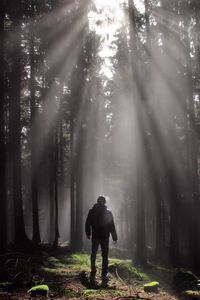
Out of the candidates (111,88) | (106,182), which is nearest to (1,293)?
(111,88)

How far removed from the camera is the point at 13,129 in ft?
59.3

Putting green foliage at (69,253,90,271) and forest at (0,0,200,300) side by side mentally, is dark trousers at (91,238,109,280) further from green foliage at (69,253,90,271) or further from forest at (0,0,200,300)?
green foliage at (69,253,90,271)

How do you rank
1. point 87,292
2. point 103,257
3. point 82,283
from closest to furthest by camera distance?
point 87,292, point 82,283, point 103,257

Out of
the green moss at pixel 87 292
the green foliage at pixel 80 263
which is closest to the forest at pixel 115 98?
the green foliage at pixel 80 263

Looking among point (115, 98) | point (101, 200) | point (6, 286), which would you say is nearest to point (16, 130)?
point (115, 98)

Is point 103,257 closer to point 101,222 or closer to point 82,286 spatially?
point 101,222

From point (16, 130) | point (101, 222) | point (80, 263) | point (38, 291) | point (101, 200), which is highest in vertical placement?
point (16, 130)

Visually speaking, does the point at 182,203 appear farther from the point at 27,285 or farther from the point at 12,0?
the point at 27,285

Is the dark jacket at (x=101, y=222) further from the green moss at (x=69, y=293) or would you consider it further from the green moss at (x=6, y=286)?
the green moss at (x=6, y=286)

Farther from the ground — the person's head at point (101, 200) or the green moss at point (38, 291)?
the person's head at point (101, 200)

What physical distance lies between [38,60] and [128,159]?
37.8ft

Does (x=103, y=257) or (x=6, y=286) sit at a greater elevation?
(x=103, y=257)

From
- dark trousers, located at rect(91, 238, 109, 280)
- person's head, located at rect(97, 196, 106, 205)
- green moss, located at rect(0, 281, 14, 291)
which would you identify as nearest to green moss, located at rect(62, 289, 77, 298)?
green moss, located at rect(0, 281, 14, 291)

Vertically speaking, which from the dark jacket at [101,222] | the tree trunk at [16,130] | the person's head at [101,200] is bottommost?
the dark jacket at [101,222]
